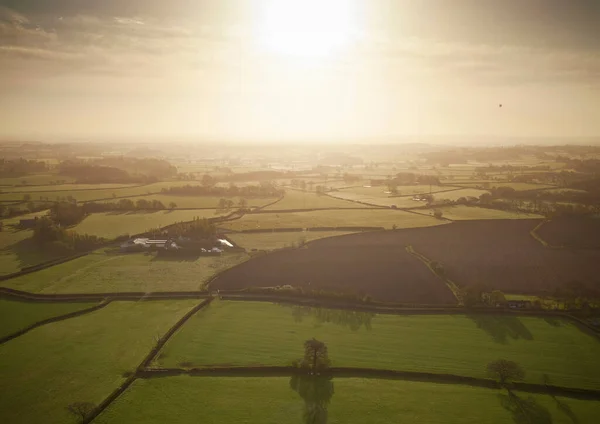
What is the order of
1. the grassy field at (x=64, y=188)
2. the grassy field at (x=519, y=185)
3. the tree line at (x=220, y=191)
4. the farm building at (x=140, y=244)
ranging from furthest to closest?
the tree line at (x=220, y=191), the grassy field at (x=519, y=185), the grassy field at (x=64, y=188), the farm building at (x=140, y=244)

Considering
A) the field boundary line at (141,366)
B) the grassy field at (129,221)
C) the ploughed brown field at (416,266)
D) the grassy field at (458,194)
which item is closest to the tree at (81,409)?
the field boundary line at (141,366)

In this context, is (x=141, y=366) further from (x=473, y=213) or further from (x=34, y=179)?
(x=34, y=179)

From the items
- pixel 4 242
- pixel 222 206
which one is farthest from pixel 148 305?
pixel 222 206

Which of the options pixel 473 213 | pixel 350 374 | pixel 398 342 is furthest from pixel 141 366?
pixel 473 213

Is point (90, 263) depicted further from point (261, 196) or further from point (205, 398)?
point (261, 196)

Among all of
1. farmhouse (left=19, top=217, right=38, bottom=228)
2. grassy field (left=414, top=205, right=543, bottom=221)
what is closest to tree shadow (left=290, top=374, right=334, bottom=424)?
grassy field (left=414, top=205, right=543, bottom=221)

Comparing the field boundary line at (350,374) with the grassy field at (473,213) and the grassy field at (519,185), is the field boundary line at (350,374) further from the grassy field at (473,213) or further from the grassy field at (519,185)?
the grassy field at (519,185)

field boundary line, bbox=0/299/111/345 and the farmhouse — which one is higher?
the farmhouse

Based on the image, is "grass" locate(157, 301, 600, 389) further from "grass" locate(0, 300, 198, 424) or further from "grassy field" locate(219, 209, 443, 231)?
"grassy field" locate(219, 209, 443, 231)
